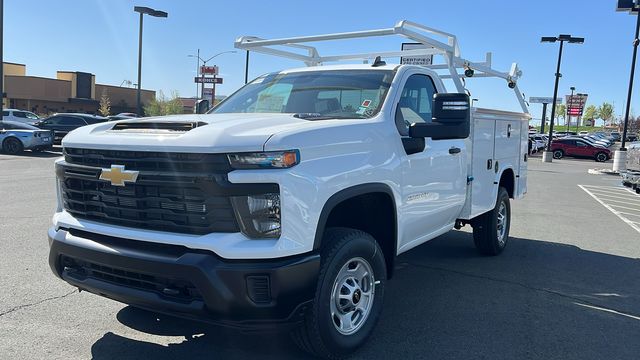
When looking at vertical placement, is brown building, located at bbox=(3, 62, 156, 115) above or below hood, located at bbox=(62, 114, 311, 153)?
above

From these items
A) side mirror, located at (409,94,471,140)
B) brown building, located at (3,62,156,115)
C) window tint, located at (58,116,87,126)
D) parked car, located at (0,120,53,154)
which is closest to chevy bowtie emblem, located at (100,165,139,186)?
side mirror, located at (409,94,471,140)

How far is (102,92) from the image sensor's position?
217 ft

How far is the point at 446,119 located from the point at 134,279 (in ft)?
8.03

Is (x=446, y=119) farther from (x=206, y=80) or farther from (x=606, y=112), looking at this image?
(x=606, y=112)

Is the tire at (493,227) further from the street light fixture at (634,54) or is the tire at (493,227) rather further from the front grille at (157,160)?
the street light fixture at (634,54)

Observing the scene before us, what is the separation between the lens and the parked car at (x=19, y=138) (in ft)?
69.4

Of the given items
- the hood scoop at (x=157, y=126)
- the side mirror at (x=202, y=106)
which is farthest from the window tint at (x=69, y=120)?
the hood scoop at (x=157, y=126)

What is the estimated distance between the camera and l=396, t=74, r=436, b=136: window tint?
14.2ft

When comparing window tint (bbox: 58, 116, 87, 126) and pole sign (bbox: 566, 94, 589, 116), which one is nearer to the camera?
window tint (bbox: 58, 116, 87, 126)

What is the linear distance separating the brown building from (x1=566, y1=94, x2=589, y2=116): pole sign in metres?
60.4

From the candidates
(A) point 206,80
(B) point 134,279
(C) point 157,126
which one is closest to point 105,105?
(A) point 206,80

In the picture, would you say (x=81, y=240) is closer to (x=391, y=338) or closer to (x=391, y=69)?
(x=391, y=338)

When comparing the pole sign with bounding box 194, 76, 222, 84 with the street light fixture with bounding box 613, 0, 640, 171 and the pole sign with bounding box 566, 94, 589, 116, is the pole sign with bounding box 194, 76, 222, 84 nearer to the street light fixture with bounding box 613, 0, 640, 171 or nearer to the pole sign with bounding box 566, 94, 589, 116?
the street light fixture with bounding box 613, 0, 640, 171

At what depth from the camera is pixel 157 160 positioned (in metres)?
3.16
